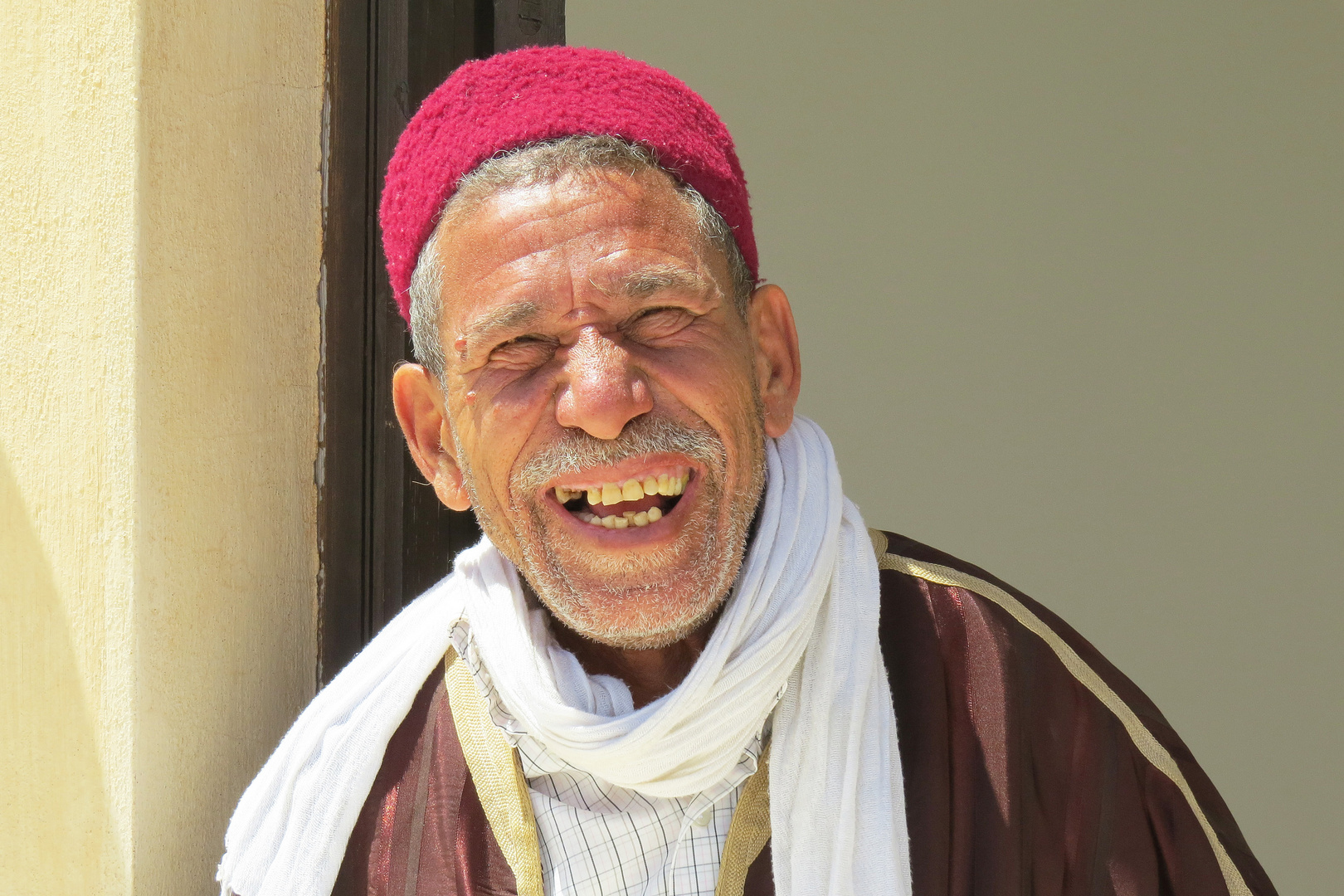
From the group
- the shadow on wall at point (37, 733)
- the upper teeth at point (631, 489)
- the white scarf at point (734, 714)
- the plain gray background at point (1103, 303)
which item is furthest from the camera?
the plain gray background at point (1103, 303)

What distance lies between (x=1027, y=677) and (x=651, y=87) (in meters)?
0.95

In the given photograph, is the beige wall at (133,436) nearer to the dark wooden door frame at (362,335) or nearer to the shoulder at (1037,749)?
the dark wooden door frame at (362,335)

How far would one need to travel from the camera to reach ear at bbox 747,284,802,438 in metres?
1.84

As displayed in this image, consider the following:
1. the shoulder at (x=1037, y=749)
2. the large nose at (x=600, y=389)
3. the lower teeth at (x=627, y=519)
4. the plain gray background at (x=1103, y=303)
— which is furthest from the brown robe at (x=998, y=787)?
the plain gray background at (x=1103, y=303)

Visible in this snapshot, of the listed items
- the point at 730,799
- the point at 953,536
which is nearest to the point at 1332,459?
the point at 953,536

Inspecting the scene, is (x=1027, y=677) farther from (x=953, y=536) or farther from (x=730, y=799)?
(x=953, y=536)

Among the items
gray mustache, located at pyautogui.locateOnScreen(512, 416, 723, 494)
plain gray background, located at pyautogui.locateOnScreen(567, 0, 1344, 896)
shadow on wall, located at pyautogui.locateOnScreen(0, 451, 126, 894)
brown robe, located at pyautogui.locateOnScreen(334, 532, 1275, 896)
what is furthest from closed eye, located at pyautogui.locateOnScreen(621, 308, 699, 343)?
plain gray background, located at pyautogui.locateOnScreen(567, 0, 1344, 896)

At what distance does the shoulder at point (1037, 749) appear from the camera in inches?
62.7

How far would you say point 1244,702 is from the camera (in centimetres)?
381

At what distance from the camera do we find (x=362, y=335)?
2.05 metres

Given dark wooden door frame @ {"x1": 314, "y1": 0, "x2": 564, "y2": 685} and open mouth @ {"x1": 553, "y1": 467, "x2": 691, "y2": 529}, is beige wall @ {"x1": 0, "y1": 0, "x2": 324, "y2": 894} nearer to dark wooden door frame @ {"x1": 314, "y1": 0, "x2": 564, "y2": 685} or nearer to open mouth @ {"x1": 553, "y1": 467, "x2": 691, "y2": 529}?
dark wooden door frame @ {"x1": 314, "y1": 0, "x2": 564, "y2": 685}

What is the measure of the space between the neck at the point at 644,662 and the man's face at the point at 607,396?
118mm

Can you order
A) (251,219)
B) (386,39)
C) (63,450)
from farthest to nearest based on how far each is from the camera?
1. (386,39)
2. (251,219)
3. (63,450)

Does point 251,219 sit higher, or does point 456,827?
point 251,219
